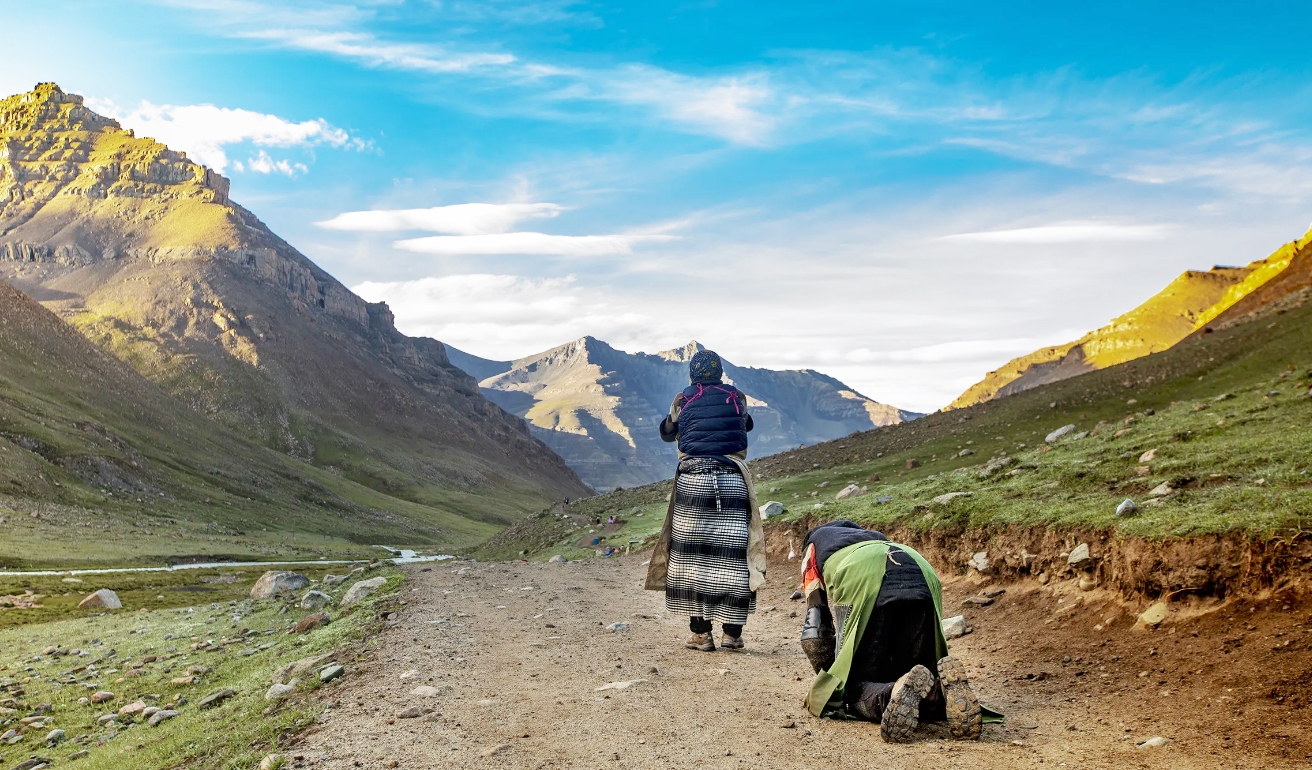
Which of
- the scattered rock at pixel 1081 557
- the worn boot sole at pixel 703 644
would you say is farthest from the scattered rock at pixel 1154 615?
the worn boot sole at pixel 703 644

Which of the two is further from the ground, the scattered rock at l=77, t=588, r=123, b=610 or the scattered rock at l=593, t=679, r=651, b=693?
the scattered rock at l=593, t=679, r=651, b=693

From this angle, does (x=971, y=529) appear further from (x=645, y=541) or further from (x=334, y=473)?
(x=334, y=473)

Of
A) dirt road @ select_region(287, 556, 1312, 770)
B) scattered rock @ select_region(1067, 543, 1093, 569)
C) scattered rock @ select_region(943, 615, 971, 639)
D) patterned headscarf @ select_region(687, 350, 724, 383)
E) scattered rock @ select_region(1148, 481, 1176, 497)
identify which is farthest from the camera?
scattered rock @ select_region(1148, 481, 1176, 497)

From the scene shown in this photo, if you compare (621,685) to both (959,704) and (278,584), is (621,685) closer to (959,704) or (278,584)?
(959,704)

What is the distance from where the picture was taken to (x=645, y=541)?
29391 mm

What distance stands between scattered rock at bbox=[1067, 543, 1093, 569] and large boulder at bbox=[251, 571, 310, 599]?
2232 centimetres

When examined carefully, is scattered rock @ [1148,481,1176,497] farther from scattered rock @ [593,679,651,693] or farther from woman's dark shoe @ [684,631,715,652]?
scattered rock @ [593,679,651,693]

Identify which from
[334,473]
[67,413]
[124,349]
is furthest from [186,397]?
[67,413]

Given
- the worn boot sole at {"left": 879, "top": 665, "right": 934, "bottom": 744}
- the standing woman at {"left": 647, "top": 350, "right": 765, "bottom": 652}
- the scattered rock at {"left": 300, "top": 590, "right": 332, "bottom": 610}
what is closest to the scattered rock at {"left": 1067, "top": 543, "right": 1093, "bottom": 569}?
the standing woman at {"left": 647, "top": 350, "right": 765, "bottom": 652}

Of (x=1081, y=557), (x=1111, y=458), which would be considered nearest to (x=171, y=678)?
(x=1081, y=557)

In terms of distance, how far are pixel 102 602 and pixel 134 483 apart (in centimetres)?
6949

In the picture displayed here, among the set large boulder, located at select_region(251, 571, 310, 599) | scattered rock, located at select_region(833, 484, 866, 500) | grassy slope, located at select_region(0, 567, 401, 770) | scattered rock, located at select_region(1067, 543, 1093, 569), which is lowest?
large boulder, located at select_region(251, 571, 310, 599)

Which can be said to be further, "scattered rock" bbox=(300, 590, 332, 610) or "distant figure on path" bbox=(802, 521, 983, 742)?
"scattered rock" bbox=(300, 590, 332, 610)

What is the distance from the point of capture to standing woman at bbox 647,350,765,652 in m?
11.9
